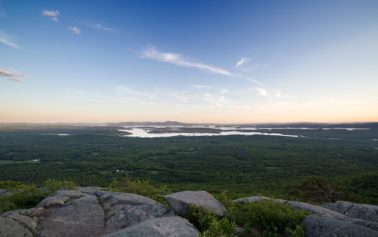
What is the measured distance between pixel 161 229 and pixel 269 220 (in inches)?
180

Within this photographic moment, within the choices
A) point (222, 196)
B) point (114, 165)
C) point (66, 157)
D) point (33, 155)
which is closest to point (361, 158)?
point (114, 165)

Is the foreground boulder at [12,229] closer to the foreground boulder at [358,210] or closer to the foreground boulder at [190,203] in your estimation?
the foreground boulder at [190,203]

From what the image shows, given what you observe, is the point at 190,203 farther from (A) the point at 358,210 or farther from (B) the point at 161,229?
(A) the point at 358,210

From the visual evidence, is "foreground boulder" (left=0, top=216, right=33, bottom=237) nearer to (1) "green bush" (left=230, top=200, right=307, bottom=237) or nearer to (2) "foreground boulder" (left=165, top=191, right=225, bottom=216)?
(2) "foreground boulder" (left=165, top=191, right=225, bottom=216)

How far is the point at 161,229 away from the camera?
7.83 m

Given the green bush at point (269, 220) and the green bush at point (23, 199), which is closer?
the green bush at point (269, 220)

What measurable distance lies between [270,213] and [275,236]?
47.5 inches

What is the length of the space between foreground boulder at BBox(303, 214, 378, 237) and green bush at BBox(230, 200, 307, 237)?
400 mm

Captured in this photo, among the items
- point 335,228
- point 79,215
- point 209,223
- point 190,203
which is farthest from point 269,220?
point 79,215

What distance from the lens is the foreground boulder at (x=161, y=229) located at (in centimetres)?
739

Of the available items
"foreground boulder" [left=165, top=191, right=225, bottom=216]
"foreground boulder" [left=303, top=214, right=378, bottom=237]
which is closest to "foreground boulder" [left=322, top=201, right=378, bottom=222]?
"foreground boulder" [left=303, top=214, right=378, bottom=237]

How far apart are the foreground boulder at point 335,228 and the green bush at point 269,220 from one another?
0.40m

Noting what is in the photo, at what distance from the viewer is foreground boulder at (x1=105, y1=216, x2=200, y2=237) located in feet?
24.2

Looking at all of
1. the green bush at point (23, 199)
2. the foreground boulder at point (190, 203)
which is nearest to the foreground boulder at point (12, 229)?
the green bush at point (23, 199)
